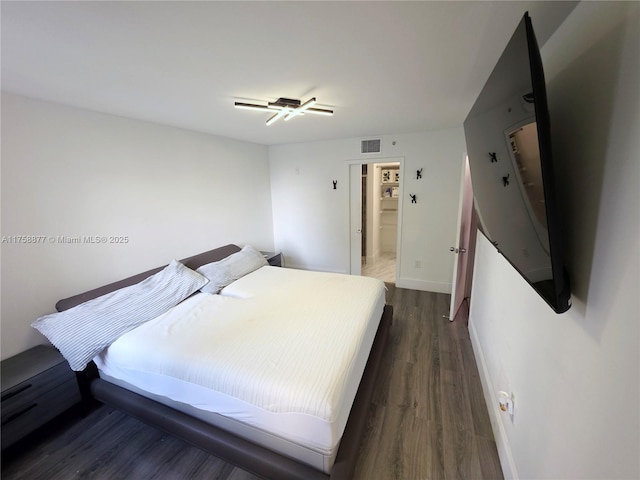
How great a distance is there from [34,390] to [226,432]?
1284 millimetres

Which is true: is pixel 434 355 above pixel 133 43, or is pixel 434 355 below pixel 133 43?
below

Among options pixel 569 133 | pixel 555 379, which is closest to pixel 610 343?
pixel 555 379

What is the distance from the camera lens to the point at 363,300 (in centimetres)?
222

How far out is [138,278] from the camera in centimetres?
241

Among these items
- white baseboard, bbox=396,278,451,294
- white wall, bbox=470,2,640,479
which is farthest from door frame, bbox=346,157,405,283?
white wall, bbox=470,2,640,479

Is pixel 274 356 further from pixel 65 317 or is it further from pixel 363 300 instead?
pixel 65 317

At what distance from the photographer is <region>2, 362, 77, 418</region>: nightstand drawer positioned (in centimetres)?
147

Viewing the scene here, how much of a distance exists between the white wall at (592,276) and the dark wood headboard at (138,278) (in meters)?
2.97

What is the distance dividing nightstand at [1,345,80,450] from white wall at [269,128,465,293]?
329 centimetres

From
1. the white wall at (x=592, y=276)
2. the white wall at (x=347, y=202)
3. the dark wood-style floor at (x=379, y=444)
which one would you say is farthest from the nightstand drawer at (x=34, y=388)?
the white wall at (x=347, y=202)

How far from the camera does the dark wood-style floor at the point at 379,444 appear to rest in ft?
4.83

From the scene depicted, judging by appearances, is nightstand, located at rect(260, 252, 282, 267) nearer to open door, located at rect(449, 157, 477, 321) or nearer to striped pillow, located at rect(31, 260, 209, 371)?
striped pillow, located at rect(31, 260, 209, 371)

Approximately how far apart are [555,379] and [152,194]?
3.34 metres

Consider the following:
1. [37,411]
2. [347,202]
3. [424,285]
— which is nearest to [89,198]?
[37,411]
